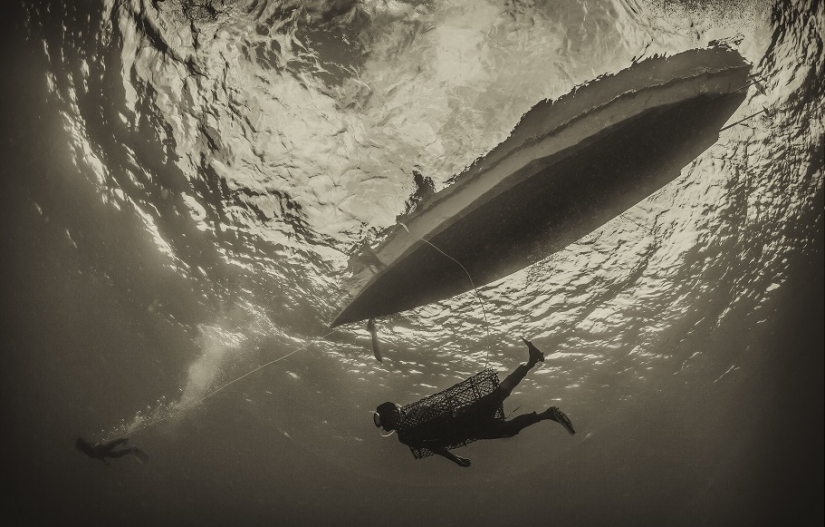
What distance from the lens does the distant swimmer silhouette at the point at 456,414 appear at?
4633 millimetres

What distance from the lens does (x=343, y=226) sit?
8352 mm

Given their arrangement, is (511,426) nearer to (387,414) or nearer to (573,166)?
(387,414)

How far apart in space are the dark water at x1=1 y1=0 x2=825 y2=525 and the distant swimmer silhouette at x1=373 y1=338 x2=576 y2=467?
155 inches

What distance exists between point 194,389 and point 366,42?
840 inches

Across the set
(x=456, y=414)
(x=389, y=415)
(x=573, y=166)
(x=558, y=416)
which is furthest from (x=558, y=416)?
(x=573, y=166)

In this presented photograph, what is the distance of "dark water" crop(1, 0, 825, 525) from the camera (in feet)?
19.1

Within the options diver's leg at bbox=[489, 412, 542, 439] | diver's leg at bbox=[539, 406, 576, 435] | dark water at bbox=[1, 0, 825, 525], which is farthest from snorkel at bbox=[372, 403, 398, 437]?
dark water at bbox=[1, 0, 825, 525]

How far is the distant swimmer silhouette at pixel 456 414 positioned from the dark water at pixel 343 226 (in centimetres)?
394

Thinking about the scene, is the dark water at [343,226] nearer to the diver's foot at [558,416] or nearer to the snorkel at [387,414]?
the snorkel at [387,414]

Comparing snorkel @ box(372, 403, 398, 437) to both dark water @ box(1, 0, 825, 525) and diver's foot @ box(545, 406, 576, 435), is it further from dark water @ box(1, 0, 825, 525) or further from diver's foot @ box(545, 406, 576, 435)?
dark water @ box(1, 0, 825, 525)

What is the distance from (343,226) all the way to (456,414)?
16.6 feet

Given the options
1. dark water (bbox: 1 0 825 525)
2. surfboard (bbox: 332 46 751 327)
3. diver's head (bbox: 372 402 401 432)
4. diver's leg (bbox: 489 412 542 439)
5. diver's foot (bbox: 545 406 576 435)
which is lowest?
diver's foot (bbox: 545 406 576 435)

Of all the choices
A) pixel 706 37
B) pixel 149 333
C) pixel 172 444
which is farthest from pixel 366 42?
pixel 172 444

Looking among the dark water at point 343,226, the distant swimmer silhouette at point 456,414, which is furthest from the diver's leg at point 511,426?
the dark water at point 343,226
